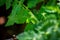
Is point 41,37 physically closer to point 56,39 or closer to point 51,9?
point 56,39

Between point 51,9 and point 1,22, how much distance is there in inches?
27.8

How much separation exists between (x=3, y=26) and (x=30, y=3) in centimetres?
39

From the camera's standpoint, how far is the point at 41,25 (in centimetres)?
61

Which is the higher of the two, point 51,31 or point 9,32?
point 9,32

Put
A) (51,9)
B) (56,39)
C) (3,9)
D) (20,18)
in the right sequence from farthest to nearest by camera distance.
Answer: (3,9) → (20,18) → (51,9) → (56,39)

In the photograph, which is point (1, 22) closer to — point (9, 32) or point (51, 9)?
point (9, 32)

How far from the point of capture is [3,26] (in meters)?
1.38

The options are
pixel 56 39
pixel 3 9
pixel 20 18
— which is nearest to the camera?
pixel 56 39

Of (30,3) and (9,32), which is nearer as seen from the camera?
(30,3)

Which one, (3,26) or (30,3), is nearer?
(30,3)

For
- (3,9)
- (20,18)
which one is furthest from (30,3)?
(3,9)

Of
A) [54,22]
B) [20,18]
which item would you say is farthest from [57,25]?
[20,18]

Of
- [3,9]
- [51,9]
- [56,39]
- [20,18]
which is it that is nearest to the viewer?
[56,39]

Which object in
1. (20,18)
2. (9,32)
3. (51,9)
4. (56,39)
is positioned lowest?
(56,39)
